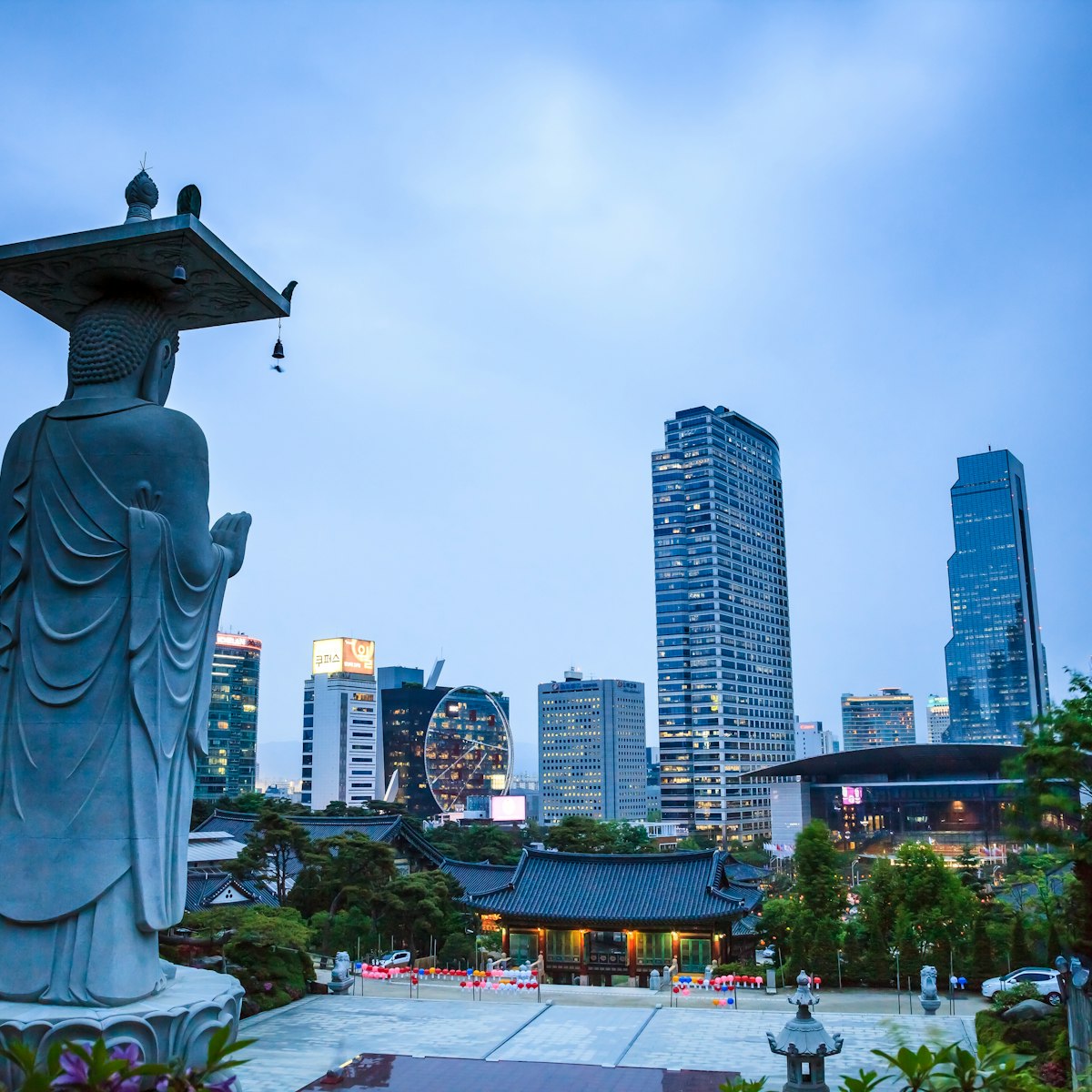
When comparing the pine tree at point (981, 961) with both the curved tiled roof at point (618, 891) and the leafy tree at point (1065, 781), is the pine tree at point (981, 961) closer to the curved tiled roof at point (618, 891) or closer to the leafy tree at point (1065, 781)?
the curved tiled roof at point (618, 891)

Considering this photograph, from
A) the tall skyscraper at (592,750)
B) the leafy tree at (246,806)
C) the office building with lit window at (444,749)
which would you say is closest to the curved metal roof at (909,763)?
the leafy tree at (246,806)

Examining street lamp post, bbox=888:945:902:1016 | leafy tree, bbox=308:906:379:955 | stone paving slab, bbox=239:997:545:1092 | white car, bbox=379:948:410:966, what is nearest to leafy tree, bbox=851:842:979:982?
street lamp post, bbox=888:945:902:1016

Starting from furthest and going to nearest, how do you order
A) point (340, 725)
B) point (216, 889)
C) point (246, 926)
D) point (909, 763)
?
point (340, 725)
point (909, 763)
point (216, 889)
point (246, 926)

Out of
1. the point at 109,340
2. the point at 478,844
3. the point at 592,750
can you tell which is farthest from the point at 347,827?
the point at 592,750

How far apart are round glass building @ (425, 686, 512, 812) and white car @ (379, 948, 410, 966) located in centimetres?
9200

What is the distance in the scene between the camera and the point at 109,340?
12562mm

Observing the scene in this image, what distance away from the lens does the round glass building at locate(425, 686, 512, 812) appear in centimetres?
13138

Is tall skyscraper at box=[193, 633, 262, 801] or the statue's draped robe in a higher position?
tall skyscraper at box=[193, 633, 262, 801]

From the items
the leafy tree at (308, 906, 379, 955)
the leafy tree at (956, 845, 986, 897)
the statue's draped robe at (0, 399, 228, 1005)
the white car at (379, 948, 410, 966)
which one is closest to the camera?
→ the statue's draped robe at (0, 399, 228, 1005)

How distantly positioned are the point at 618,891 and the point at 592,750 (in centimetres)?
12600

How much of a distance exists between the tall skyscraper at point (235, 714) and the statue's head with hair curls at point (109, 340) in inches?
5013

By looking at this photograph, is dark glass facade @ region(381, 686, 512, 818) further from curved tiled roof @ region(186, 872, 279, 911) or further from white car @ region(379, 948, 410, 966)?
white car @ region(379, 948, 410, 966)

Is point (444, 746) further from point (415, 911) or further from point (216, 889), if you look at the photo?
point (415, 911)

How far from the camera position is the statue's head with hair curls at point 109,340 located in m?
12.5
